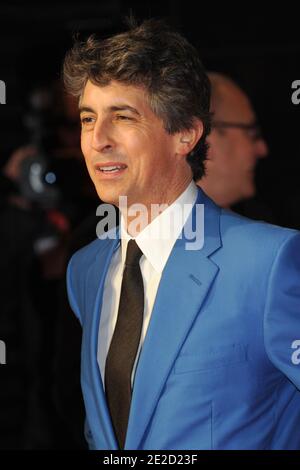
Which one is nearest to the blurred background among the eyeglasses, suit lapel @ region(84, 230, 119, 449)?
the eyeglasses

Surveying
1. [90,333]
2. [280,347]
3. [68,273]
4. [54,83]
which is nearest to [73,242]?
[68,273]

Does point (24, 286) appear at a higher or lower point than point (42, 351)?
higher

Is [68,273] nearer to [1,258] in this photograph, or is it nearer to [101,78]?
[101,78]

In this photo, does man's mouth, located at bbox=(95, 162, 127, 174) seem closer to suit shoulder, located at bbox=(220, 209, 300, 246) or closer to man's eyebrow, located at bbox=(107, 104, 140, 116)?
man's eyebrow, located at bbox=(107, 104, 140, 116)

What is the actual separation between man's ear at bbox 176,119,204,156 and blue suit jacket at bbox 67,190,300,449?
0.84 ft

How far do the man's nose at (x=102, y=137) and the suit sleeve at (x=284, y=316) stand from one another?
0.44 m

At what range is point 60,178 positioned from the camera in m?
3.80

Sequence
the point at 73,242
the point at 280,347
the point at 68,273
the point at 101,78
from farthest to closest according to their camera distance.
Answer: the point at 73,242
the point at 68,273
the point at 101,78
the point at 280,347

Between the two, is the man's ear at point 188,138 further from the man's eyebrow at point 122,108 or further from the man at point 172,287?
the man's eyebrow at point 122,108

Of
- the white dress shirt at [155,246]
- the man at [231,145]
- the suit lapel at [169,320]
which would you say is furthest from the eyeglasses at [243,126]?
the suit lapel at [169,320]

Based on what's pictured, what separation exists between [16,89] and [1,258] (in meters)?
1.01

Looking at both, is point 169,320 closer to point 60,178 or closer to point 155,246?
point 155,246

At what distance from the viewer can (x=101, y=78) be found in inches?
74.8

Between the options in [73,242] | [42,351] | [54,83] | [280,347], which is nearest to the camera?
[280,347]
